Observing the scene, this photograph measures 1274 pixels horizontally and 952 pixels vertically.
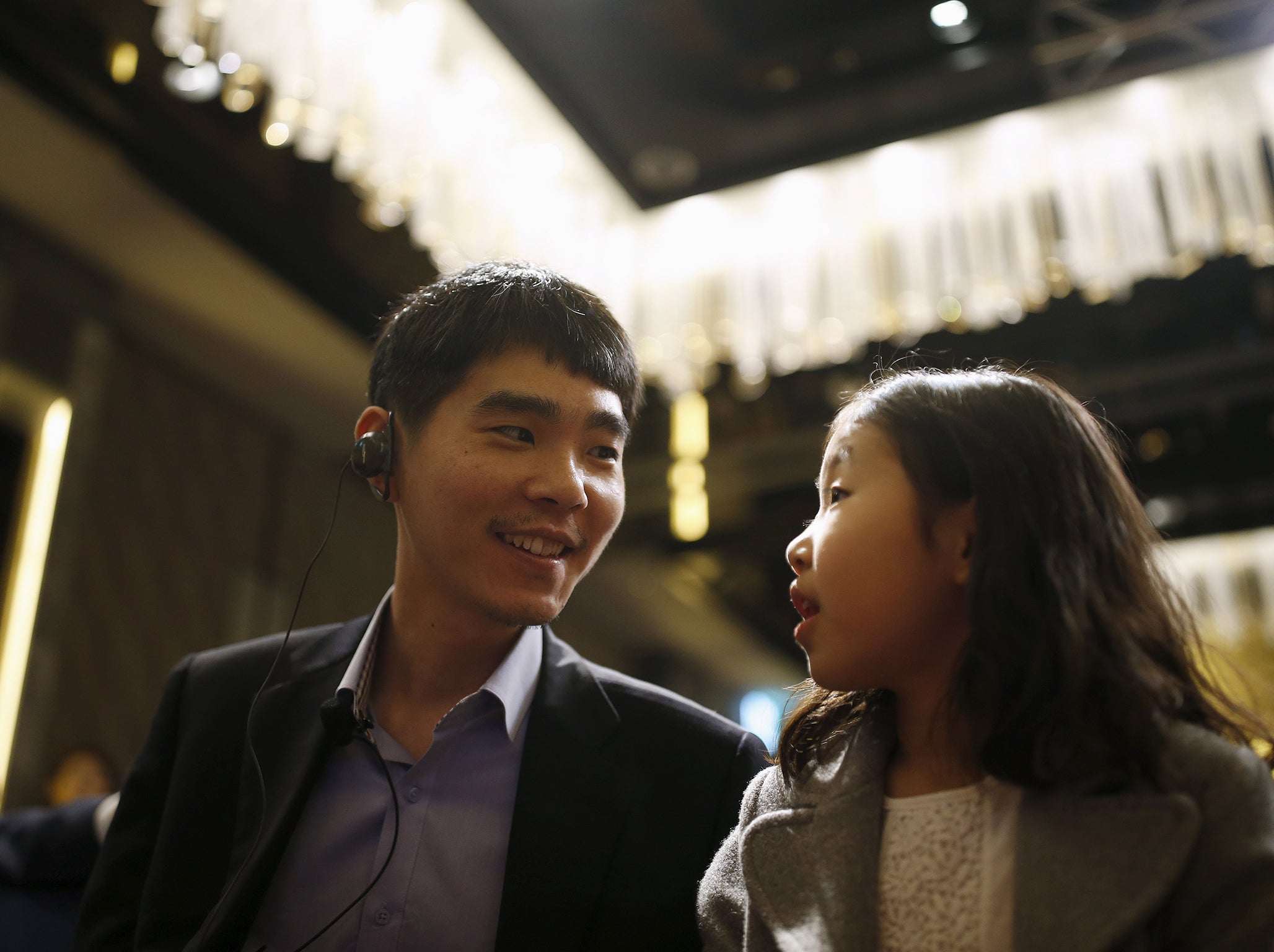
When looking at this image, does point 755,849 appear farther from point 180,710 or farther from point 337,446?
point 337,446

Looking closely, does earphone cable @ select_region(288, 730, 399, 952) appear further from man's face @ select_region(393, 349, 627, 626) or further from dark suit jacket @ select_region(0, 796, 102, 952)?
dark suit jacket @ select_region(0, 796, 102, 952)

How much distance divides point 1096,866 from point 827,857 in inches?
11.2

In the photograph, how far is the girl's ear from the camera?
1.18m

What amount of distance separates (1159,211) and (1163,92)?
0.45 metres

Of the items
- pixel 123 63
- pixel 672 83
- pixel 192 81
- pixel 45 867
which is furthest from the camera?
pixel 672 83

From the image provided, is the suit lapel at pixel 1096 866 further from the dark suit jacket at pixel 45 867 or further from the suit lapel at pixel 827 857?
the dark suit jacket at pixel 45 867

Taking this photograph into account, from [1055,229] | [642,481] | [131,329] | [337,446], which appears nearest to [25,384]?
[131,329]

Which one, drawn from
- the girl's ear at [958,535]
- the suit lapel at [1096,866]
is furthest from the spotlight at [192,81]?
the suit lapel at [1096,866]

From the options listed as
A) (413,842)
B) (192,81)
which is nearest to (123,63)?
(192,81)

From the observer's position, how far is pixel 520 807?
1419mm

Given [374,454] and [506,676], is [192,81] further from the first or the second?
[506,676]

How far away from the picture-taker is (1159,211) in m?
3.76

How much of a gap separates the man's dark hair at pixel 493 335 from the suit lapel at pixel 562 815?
0.47 m

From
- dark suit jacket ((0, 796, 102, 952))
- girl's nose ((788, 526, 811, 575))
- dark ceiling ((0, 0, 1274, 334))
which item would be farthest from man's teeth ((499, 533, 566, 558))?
dark ceiling ((0, 0, 1274, 334))
